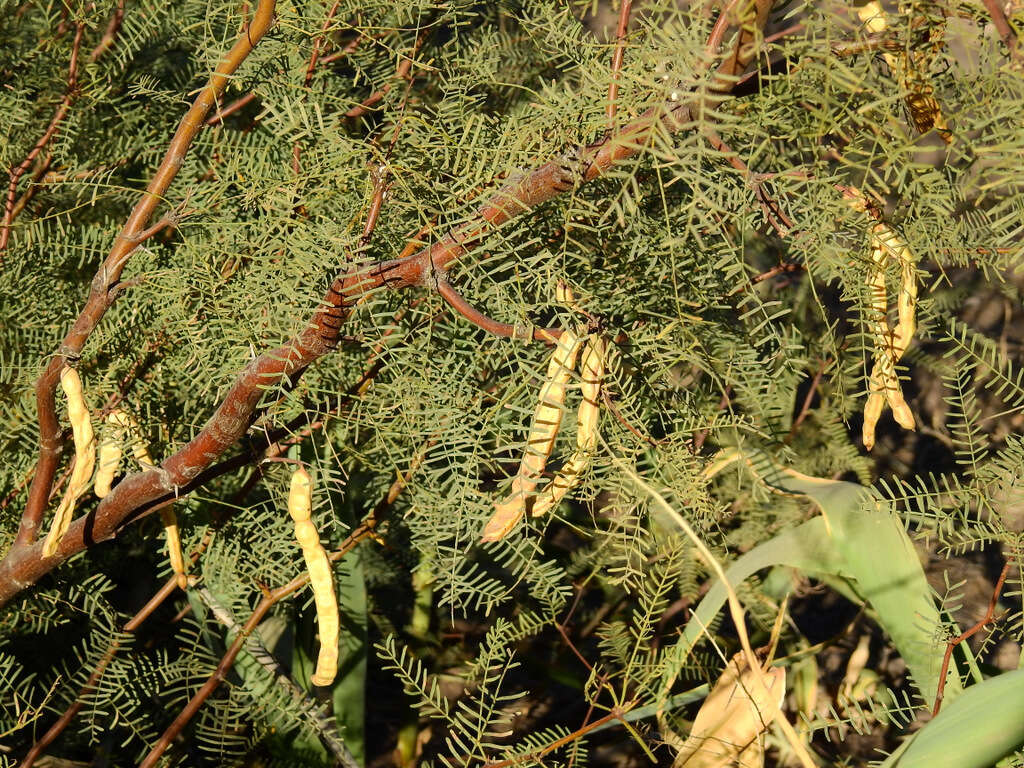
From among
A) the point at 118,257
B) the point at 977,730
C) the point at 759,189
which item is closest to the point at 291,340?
the point at 118,257

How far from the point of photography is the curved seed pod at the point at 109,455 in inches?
16.2

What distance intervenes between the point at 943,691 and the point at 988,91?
34cm

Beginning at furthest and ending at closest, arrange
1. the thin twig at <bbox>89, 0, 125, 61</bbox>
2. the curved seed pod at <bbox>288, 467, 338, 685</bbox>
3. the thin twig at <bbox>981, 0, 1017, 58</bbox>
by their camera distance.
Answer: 1. the thin twig at <bbox>89, 0, 125, 61</bbox>
2. the curved seed pod at <bbox>288, 467, 338, 685</bbox>
3. the thin twig at <bbox>981, 0, 1017, 58</bbox>

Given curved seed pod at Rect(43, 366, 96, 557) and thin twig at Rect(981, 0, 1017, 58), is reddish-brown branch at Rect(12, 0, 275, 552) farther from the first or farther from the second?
thin twig at Rect(981, 0, 1017, 58)

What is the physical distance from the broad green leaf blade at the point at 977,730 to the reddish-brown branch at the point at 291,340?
0.96 feet

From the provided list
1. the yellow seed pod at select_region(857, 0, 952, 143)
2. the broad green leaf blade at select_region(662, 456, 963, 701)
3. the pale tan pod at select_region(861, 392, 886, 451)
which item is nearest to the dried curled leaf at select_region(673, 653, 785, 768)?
the broad green leaf blade at select_region(662, 456, 963, 701)

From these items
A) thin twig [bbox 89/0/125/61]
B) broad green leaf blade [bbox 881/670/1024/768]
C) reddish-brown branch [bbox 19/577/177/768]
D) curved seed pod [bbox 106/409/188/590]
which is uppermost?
thin twig [bbox 89/0/125/61]

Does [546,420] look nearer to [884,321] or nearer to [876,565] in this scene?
[884,321]

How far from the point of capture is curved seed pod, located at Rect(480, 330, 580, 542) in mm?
283

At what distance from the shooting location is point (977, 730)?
1.28ft

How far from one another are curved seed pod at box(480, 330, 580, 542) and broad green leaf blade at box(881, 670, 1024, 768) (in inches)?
9.4

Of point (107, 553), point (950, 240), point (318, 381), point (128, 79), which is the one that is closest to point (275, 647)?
point (107, 553)

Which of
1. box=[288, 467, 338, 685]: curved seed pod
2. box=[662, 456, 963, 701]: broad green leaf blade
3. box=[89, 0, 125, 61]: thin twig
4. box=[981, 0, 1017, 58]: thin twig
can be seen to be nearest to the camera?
box=[981, 0, 1017, 58]: thin twig

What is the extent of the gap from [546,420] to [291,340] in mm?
112
